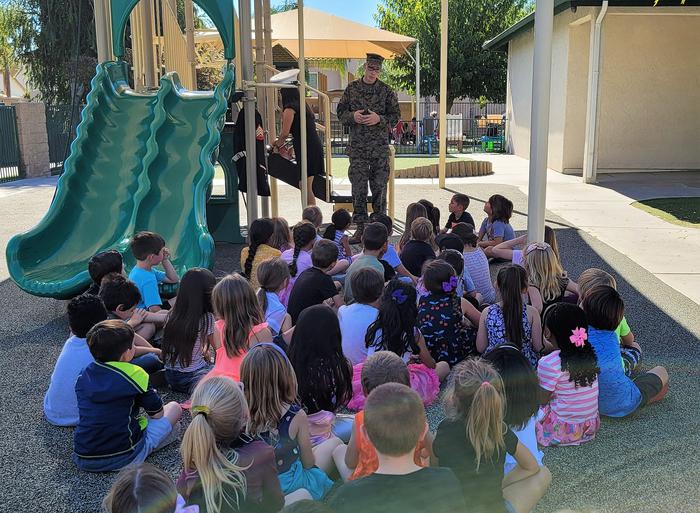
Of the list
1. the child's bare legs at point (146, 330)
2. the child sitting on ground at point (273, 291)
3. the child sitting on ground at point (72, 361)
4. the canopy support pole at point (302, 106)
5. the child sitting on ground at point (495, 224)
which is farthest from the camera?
the canopy support pole at point (302, 106)

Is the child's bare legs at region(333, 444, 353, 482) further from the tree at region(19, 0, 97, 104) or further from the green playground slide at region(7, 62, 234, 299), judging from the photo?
the tree at region(19, 0, 97, 104)

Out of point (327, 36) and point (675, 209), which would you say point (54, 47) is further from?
point (675, 209)

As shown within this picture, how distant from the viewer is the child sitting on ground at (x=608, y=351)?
414 cm

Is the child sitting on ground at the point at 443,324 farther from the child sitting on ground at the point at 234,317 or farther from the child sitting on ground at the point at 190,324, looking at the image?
the child sitting on ground at the point at 190,324

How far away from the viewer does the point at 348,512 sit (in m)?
2.51

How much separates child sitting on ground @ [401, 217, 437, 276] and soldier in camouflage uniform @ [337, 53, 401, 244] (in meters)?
2.91

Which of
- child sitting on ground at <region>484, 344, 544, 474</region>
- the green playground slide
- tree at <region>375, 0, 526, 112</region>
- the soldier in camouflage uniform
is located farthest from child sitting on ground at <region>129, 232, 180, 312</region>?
tree at <region>375, 0, 526, 112</region>

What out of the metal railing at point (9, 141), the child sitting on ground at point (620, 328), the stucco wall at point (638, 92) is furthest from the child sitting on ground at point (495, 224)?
the metal railing at point (9, 141)

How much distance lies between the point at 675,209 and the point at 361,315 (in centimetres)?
889

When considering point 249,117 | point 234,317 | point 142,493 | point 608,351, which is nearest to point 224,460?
point 142,493

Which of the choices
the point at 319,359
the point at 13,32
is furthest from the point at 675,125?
the point at 13,32

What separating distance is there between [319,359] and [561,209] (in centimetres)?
913

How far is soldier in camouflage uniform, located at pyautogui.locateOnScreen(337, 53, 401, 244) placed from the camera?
9.04m

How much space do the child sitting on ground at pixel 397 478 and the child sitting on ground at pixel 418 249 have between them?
3.64 meters
